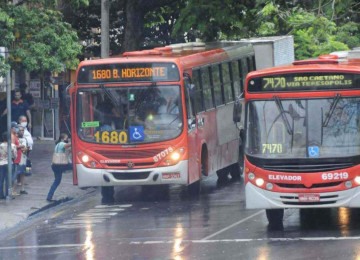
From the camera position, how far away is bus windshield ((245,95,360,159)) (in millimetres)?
16562

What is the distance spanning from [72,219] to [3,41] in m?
4.43

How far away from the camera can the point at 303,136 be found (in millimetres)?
16703

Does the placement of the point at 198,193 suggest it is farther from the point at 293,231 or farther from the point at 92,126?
the point at 293,231

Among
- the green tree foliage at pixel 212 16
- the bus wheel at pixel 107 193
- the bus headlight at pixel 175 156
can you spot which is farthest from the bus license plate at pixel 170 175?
the green tree foliage at pixel 212 16

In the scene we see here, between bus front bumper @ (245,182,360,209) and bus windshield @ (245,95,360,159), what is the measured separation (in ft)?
1.88

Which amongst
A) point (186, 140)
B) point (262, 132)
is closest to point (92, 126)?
point (186, 140)

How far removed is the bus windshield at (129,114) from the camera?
21.7m

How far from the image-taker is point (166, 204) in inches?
874

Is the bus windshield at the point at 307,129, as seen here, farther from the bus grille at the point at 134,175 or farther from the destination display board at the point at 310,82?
the bus grille at the point at 134,175

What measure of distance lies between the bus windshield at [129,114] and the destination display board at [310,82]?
186 inches

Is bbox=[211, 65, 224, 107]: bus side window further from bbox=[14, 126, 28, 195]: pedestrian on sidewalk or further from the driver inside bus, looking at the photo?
bbox=[14, 126, 28, 195]: pedestrian on sidewalk

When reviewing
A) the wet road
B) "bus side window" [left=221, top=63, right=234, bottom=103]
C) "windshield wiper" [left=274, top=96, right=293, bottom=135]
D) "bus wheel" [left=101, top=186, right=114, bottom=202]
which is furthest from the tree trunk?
"windshield wiper" [left=274, top=96, right=293, bottom=135]

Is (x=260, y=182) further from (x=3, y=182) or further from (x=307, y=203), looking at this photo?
(x=3, y=182)

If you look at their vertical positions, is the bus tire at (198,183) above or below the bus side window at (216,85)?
below
